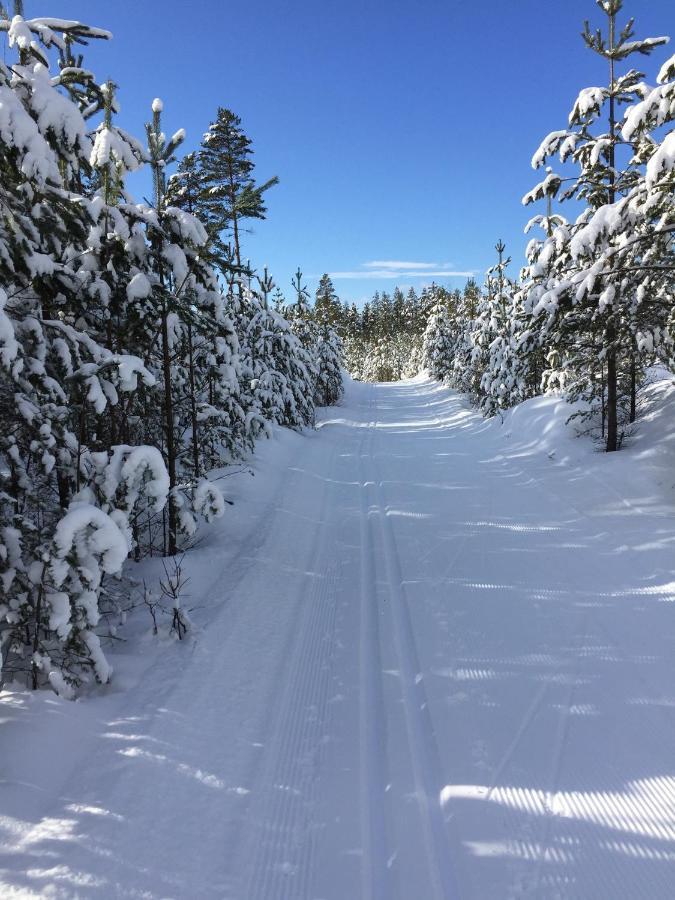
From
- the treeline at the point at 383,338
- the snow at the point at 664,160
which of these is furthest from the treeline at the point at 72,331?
the treeline at the point at 383,338

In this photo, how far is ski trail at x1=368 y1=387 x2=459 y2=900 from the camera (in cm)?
262

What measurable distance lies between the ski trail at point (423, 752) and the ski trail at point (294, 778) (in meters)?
0.63

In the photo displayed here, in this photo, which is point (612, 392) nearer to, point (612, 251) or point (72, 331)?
point (612, 251)

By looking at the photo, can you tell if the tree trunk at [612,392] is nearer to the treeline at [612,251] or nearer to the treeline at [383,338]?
the treeline at [612,251]

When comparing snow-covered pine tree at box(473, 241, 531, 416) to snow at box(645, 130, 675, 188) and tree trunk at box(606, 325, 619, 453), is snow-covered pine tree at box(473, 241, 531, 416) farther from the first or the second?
snow at box(645, 130, 675, 188)

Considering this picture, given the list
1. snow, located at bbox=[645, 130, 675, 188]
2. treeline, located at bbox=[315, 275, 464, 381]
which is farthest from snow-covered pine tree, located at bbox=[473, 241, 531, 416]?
treeline, located at bbox=[315, 275, 464, 381]

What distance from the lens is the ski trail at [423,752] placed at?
8.58 feet

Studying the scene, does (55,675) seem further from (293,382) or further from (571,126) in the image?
(293,382)

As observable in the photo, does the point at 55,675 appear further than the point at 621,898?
Yes

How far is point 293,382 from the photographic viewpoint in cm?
1684

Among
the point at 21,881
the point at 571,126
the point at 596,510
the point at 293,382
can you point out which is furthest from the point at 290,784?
the point at 293,382

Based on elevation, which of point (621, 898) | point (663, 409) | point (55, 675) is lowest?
point (621, 898)

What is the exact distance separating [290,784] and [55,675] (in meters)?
1.91

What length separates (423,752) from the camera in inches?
135
